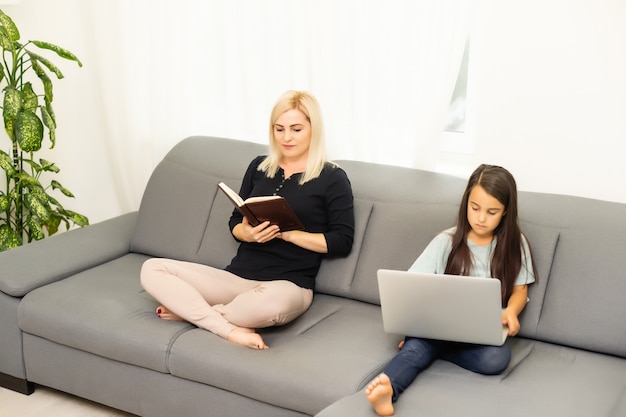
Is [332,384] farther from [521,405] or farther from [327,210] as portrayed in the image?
[327,210]

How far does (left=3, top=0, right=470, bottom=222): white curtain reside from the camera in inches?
125

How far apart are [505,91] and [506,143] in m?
0.20

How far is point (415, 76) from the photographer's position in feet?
10.4

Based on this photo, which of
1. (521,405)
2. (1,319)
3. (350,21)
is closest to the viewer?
(521,405)

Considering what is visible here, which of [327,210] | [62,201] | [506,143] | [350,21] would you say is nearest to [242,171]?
[327,210]

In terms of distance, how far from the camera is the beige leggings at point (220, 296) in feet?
8.87

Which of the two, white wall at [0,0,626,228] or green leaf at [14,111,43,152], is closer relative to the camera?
white wall at [0,0,626,228]

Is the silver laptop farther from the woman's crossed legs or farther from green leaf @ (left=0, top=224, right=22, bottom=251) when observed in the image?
green leaf @ (left=0, top=224, right=22, bottom=251)

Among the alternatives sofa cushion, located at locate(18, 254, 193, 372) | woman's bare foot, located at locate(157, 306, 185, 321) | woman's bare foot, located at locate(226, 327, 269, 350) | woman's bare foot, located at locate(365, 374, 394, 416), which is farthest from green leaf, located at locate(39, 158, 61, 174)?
woman's bare foot, located at locate(365, 374, 394, 416)

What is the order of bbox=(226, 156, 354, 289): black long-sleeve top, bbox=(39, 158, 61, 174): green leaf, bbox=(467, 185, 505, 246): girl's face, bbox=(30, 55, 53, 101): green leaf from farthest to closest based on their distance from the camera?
bbox=(39, 158, 61, 174): green leaf < bbox=(30, 55, 53, 101): green leaf < bbox=(226, 156, 354, 289): black long-sleeve top < bbox=(467, 185, 505, 246): girl's face

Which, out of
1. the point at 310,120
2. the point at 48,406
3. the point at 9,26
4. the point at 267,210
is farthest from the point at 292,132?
the point at 9,26

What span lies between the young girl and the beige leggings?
43 centimetres

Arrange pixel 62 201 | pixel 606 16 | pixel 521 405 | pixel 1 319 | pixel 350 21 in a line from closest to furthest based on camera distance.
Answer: pixel 521 405, pixel 606 16, pixel 1 319, pixel 350 21, pixel 62 201

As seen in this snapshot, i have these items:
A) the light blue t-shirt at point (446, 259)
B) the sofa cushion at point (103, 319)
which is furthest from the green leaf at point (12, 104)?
the light blue t-shirt at point (446, 259)
